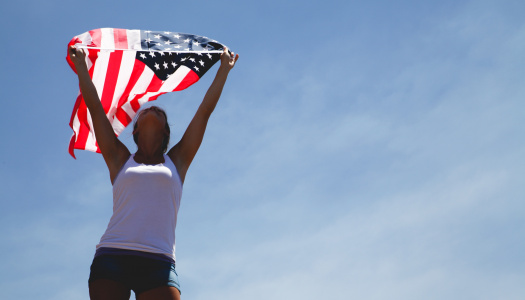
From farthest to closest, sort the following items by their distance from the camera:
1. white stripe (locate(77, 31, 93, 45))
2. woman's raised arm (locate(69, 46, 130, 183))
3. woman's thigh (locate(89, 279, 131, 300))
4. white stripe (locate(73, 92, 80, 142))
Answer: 1. white stripe (locate(77, 31, 93, 45))
2. white stripe (locate(73, 92, 80, 142))
3. woman's raised arm (locate(69, 46, 130, 183))
4. woman's thigh (locate(89, 279, 131, 300))

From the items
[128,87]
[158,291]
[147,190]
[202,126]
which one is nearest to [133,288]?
[158,291]

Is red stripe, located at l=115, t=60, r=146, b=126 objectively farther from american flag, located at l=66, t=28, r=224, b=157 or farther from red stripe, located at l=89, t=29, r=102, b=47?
red stripe, located at l=89, t=29, r=102, b=47

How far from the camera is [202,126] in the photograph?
5.08 metres

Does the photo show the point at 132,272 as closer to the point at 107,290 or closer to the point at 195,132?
the point at 107,290

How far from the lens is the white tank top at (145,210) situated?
4059 mm

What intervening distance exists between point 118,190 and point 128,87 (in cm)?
321

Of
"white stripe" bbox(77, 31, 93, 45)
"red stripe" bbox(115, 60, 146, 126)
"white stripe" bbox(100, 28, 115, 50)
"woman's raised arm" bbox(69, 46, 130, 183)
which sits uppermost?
"white stripe" bbox(100, 28, 115, 50)

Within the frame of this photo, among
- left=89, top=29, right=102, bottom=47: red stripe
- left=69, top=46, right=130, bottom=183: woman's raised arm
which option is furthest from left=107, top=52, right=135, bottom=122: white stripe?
left=69, top=46, right=130, bottom=183: woman's raised arm

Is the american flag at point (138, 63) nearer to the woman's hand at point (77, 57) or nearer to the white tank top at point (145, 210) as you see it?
the woman's hand at point (77, 57)

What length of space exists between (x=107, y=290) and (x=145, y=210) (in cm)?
69

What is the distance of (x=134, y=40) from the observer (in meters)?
7.45

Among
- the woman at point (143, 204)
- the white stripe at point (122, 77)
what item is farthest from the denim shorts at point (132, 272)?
the white stripe at point (122, 77)

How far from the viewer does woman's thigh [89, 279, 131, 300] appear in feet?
12.5

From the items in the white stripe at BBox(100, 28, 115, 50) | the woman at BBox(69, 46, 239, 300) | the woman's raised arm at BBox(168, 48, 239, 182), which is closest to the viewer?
the woman at BBox(69, 46, 239, 300)
